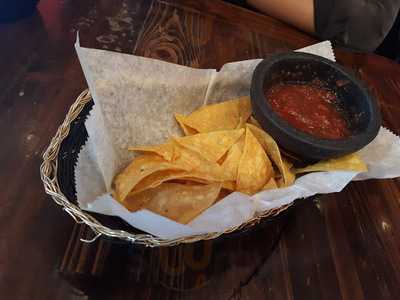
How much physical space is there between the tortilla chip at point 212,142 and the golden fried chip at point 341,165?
0.55 feet

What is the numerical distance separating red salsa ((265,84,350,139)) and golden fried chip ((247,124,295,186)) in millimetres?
62

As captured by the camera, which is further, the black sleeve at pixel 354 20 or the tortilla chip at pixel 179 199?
the black sleeve at pixel 354 20

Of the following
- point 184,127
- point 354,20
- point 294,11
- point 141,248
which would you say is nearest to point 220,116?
point 184,127

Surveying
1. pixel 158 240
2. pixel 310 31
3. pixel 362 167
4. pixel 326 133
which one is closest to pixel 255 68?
pixel 326 133

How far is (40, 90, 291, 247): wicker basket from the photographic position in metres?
0.66

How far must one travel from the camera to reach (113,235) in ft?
2.12

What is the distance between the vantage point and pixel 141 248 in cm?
73

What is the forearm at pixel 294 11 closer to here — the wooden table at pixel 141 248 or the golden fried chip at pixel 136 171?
the wooden table at pixel 141 248

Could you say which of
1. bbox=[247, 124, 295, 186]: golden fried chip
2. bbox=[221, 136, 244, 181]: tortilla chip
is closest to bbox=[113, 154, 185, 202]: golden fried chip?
bbox=[221, 136, 244, 181]: tortilla chip

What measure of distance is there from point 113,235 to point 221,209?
19cm

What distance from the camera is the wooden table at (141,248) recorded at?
2.26 ft

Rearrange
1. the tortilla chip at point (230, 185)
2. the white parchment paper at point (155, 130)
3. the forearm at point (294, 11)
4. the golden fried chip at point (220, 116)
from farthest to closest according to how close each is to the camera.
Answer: the forearm at point (294, 11)
the golden fried chip at point (220, 116)
the tortilla chip at point (230, 185)
the white parchment paper at point (155, 130)

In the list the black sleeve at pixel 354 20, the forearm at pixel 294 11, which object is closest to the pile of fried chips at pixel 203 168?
the forearm at pixel 294 11

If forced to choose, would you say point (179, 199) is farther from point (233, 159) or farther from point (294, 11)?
point (294, 11)
